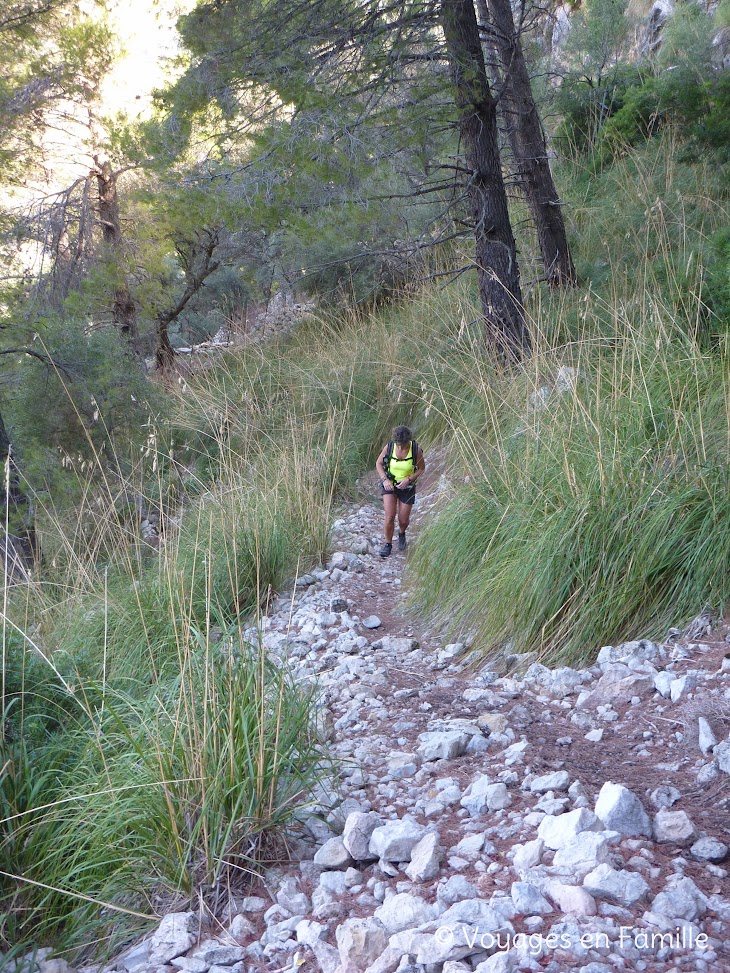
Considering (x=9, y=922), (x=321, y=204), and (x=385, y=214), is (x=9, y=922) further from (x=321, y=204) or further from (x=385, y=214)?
(x=385, y=214)

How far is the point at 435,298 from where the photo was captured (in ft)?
34.1

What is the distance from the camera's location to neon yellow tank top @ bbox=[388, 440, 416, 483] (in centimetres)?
686

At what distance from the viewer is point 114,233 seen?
13.0 meters

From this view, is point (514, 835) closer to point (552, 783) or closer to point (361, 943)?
point (552, 783)

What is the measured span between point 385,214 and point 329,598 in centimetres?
407

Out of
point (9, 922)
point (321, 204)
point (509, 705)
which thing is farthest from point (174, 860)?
point (321, 204)

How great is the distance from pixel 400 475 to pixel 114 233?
826 cm

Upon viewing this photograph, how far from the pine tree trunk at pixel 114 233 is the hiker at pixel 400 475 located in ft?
22.8

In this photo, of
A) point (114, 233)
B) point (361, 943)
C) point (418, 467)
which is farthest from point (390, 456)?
point (114, 233)

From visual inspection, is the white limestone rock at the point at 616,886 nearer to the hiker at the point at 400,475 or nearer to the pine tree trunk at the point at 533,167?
the hiker at the point at 400,475

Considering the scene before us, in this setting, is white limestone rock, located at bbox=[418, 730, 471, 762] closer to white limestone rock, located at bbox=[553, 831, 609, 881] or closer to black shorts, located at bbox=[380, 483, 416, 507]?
white limestone rock, located at bbox=[553, 831, 609, 881]

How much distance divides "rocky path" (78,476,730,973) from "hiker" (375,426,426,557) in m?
2.87

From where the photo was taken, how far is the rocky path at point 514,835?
2148mm

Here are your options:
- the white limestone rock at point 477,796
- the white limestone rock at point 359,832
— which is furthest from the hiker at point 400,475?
the white limestone rock at point 359,832
